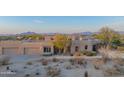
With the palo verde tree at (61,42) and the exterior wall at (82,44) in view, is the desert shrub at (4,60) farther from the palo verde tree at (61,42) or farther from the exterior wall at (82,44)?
the exterior wall at (82,44)

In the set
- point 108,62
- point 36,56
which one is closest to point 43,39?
point 36,56

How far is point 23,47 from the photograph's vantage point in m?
4.54

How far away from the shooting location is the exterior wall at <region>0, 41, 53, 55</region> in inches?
177

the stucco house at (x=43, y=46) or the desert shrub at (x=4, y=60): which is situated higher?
the stucco house at (x=43, y=46)

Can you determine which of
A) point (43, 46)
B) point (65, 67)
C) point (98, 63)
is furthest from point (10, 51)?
point (98, 63)

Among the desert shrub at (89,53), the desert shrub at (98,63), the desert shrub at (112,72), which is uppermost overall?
the desert shrub at (89,53)

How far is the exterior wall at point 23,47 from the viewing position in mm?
4496

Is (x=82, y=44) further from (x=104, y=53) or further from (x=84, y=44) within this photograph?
(x=104, y=53)

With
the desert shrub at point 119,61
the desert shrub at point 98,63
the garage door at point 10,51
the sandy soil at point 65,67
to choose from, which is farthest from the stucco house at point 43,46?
the desert shrub at point 119,61

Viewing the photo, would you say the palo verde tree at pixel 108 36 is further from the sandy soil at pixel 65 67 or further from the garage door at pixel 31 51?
the garage door at pixel 31 51

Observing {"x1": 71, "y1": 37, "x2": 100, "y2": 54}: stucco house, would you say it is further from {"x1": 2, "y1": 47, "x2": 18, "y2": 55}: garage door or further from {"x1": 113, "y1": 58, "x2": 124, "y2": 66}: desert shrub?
{"x1": 2, "y1": 47, "x2": 18, "y2": 55}: garage door

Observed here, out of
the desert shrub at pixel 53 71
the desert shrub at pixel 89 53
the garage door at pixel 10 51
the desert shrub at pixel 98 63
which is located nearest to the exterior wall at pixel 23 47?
the garage door at pixel 10 51

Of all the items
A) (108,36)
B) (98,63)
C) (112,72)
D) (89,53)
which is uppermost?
(108,36)

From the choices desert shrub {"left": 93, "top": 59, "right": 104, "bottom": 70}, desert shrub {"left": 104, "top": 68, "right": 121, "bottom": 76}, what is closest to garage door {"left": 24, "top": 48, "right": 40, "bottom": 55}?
desert shrub {"left": 93, "top": 59, "right": 104, "bottom": 70}
